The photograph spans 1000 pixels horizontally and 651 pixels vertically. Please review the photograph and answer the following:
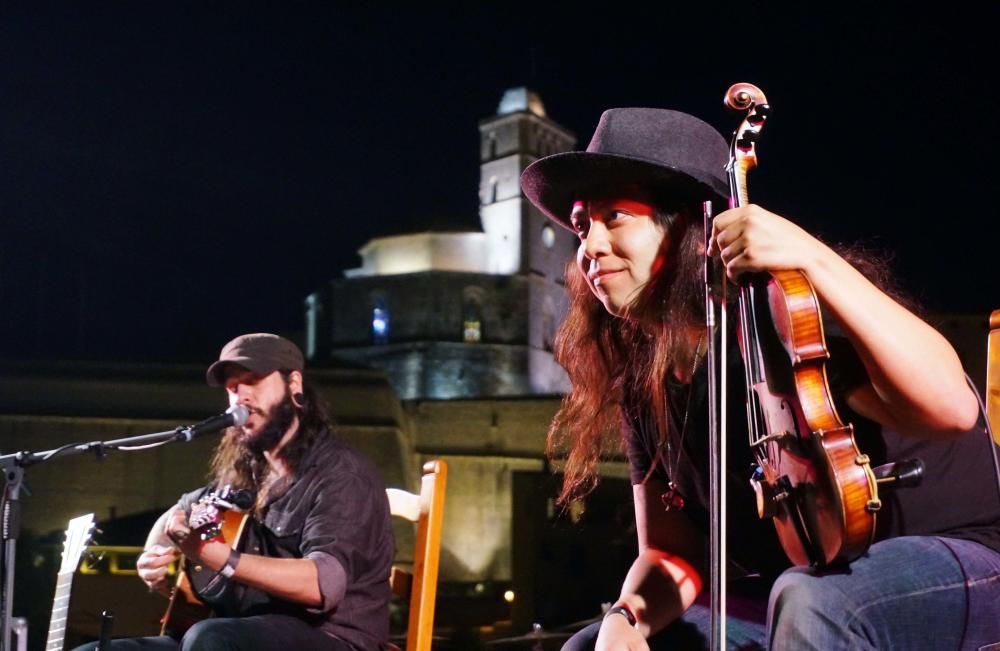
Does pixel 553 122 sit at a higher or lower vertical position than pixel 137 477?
higher

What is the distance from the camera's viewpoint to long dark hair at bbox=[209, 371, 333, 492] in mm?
3771

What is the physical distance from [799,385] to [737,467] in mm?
489

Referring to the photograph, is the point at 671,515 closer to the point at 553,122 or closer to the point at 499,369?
the point at 499,369

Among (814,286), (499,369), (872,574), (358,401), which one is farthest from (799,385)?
(499,369)

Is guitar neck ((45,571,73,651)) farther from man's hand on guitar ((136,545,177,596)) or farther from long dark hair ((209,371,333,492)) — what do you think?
long dark hair ((209,371,333,492))

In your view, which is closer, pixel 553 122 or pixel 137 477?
pixel 137 477

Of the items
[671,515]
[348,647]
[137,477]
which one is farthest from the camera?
[137,477]

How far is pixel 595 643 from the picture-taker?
217cm

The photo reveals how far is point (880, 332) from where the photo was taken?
5.14ft

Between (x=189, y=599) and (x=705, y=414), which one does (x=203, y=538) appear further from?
(x=705, y=414)

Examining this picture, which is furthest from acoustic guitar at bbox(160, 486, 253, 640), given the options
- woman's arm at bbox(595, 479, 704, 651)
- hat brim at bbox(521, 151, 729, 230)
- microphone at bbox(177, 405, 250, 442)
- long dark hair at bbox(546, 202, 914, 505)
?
hat brim at bbox(521, 151, 729, 230)

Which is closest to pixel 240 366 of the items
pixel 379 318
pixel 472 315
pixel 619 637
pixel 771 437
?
pixel 619 637

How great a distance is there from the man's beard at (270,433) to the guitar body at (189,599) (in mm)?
364

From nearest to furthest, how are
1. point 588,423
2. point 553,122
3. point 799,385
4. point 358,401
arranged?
point 799,385 → point 588,423 → point 358,401 → point 553,122
